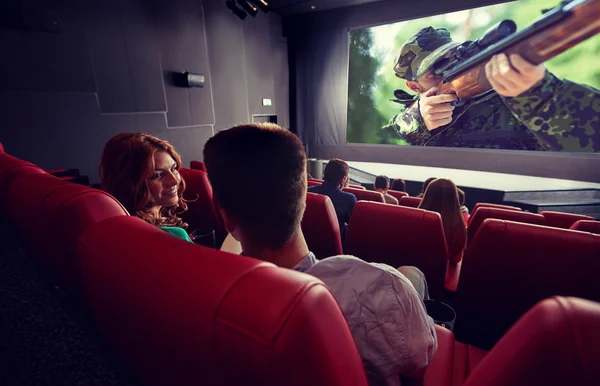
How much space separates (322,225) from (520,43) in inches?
188

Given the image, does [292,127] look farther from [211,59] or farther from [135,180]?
[135,180]

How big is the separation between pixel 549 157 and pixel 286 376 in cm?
639

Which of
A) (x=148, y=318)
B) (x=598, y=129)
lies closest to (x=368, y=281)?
(x=148, y=318)

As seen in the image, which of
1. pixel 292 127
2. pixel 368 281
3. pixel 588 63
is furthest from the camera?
pixel 292 127

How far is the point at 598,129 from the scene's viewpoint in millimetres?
4488

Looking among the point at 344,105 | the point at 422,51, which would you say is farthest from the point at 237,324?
the point at 344,105

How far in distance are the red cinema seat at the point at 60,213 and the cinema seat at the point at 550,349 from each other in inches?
28.9

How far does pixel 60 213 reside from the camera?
2.15 feet

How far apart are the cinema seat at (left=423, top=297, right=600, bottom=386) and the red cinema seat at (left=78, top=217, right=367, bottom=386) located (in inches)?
7.4

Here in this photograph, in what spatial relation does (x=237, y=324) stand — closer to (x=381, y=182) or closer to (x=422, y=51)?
(x=381, y=182)

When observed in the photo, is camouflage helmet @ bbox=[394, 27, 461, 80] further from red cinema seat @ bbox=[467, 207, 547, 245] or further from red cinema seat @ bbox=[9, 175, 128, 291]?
red cinema seat @ bbox=[9, 175, 128, 291]

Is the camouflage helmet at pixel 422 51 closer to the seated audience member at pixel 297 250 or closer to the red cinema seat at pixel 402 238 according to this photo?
the red cinema seat at pixel 402 238

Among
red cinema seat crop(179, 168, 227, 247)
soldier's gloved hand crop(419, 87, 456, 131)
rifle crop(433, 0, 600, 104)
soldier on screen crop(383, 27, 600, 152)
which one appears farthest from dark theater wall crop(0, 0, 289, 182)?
rifle crop(433, 0, 600, 104)

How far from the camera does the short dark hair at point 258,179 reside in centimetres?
72
